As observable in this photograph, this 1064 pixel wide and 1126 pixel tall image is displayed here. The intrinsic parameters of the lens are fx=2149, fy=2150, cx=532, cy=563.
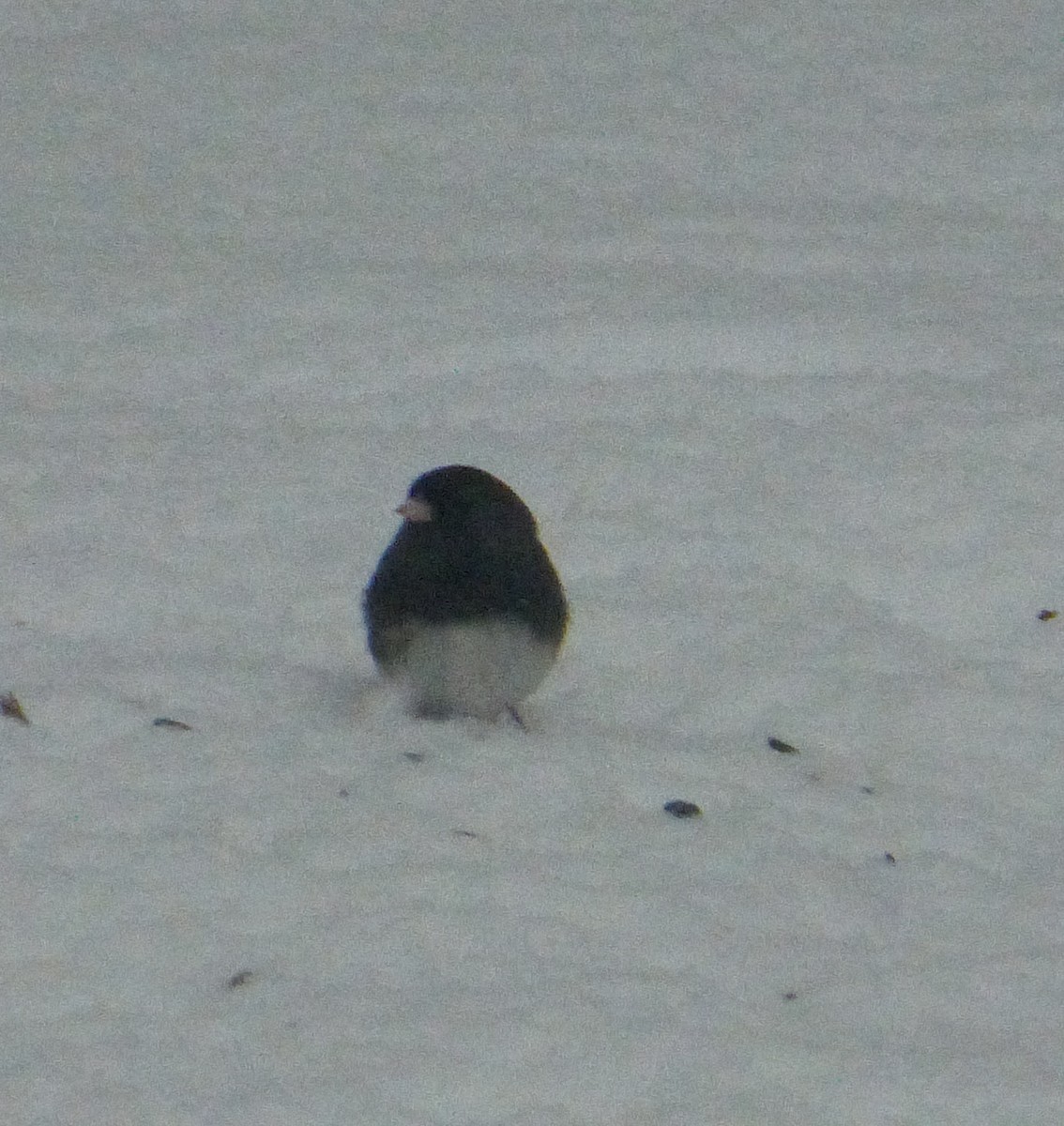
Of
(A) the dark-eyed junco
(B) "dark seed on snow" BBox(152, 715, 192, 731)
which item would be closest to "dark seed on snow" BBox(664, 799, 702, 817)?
(A) the dark-eyed junco

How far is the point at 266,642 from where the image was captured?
4449mm

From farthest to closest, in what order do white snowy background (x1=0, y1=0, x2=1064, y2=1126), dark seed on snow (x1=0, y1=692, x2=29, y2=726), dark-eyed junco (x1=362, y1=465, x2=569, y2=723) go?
dark seed on snow (x1=0, y1=692, x2=29, y2=726)
dark-eyed junco (x1=362, y1=465, x2=569, y2=723)
white snowy background (x1=0, y1=0, x2=1064, y2=1126)

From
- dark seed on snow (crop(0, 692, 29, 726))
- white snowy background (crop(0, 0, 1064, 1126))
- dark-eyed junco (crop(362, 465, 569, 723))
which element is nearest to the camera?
white snowy background (crop(0, 0, 1064, 1126))

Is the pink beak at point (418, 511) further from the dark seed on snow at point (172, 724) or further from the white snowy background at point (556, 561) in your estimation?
the dark seed on snow at point (172, 724)

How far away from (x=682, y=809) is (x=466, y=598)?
53cm

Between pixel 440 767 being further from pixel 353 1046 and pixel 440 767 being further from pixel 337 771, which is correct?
pixel 353 1046

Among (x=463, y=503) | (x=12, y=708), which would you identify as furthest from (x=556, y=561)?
(x=12, y=708)

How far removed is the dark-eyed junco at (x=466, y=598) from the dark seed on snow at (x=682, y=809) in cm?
32

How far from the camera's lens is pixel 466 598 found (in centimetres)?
362

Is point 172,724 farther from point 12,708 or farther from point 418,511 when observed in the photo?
point 418,511

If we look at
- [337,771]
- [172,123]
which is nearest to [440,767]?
[337,771]

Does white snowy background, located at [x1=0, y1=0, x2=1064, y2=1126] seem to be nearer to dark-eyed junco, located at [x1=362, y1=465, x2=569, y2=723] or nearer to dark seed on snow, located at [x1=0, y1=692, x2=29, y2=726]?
dark seed on snow, located at [x1=0, y1=692, x2=29, y2=726]

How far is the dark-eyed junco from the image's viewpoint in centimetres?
364

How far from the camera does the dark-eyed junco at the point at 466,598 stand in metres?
3.64
